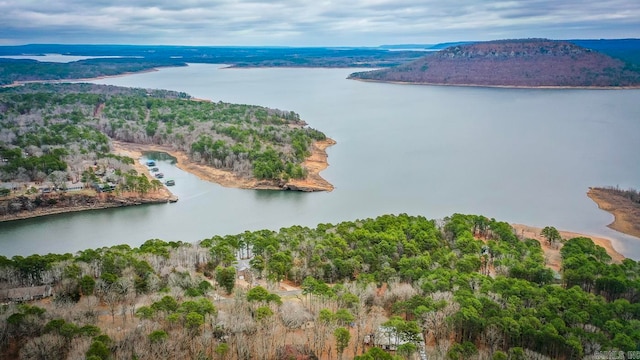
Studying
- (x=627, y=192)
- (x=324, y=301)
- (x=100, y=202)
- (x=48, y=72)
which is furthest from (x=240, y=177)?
(x=48, y=72)

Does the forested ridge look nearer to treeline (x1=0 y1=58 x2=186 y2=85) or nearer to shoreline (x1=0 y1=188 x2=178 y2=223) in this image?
shoreline (x1=0 y1=188 x2=178 y2=223)

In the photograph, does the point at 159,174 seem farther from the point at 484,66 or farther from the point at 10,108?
the point at 484,66

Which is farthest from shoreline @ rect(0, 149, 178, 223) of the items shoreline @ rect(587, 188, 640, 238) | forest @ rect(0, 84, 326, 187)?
shoreline @ rect(587, 188, 640, 238)

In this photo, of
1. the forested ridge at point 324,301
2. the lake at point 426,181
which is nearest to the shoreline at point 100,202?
the lake at point 426,181

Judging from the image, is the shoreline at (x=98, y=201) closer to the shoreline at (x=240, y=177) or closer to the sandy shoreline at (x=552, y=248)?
the shoreline at (x=240, y=177)

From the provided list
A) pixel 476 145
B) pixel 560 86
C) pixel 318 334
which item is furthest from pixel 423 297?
pixel 560 86

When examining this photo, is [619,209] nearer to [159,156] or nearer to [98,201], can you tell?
[98,201]
